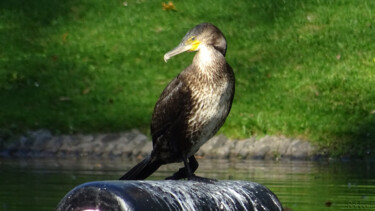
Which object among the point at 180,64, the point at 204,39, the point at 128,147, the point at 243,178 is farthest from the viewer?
the point at 180,64

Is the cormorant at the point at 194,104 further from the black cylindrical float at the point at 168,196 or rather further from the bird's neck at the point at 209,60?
the black cylindrical float at the point at 168,196

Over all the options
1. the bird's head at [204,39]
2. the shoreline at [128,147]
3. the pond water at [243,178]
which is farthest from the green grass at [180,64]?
the bird's head at [204,39]

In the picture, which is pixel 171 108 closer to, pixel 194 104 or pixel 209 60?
pixel 194 104

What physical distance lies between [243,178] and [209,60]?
3693 mm

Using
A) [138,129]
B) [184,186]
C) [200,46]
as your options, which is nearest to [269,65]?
[138,129]

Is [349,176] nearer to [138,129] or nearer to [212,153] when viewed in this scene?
[212,153]

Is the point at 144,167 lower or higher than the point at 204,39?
lower

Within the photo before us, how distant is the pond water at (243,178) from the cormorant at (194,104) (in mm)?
1351

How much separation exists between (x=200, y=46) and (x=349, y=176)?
Answer: 4.51 m

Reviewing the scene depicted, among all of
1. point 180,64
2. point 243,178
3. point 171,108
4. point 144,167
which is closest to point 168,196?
point 171,108

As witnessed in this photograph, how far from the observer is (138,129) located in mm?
15820

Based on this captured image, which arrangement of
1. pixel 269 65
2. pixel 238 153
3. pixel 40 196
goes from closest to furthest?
1. pixel 40 196
2. pixel 238 153
3. pixel 269 65

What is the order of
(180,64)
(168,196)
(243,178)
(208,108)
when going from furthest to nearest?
(180,64)
(243,178)
(208,108)
(168,196)

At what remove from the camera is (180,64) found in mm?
17859
